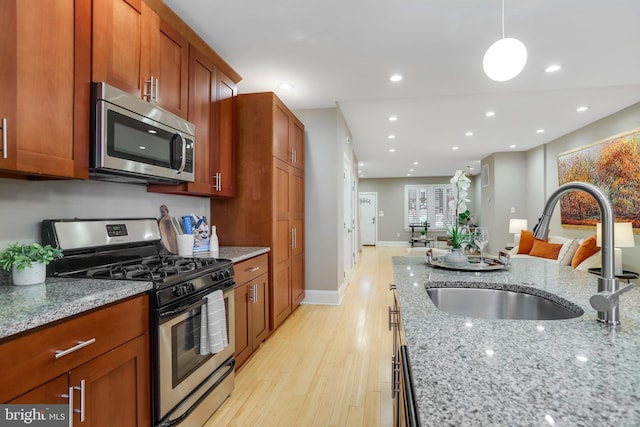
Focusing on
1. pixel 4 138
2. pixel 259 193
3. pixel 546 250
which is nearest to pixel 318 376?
pixel 259 193

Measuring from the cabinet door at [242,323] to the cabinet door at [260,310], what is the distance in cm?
9

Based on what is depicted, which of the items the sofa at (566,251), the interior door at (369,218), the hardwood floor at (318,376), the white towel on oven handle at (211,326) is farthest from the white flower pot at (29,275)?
the interior door at (369,218)

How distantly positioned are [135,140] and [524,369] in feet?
6.40

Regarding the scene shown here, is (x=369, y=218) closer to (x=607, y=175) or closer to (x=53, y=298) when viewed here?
(x=607, y=175)

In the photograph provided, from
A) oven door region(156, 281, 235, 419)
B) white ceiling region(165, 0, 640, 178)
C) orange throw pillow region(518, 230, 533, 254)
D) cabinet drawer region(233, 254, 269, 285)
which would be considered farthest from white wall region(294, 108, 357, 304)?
orange throw pillow region(518, 230, 533, 254)

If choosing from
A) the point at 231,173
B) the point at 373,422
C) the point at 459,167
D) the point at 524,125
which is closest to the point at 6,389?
the point at 373,422

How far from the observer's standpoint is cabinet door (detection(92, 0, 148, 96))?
1.62 metres

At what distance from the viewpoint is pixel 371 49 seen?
2.71 meters

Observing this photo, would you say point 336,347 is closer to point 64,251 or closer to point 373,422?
point 373,422

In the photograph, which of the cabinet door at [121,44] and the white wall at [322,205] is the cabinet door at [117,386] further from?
the white wall at [322,205]

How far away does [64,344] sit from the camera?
3.59ft

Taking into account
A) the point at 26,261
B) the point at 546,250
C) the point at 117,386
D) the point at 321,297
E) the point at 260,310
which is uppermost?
the point at 26,261

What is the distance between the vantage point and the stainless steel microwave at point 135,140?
1.60m

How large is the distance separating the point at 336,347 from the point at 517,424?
2.59 metres
